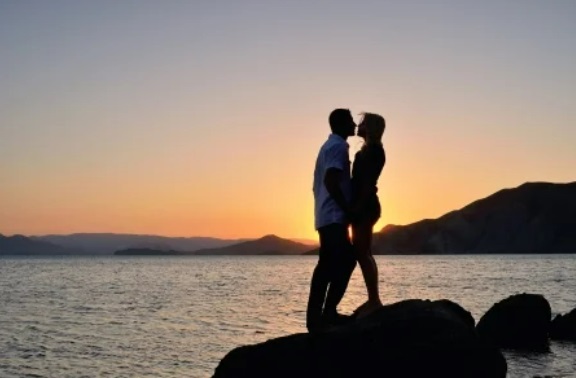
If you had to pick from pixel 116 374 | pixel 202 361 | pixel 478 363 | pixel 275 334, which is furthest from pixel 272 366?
pixel 275 334

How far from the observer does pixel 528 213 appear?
19862 centimetres

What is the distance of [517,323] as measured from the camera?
29234 mm

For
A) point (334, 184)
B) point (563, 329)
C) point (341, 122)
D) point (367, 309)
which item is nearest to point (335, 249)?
point (334, 184)

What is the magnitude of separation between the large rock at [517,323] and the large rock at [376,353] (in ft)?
64.9

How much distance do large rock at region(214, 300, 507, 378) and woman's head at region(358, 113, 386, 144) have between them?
7.90 ft

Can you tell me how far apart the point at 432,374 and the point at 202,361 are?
1848 centimetres

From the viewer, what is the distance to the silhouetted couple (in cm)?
952

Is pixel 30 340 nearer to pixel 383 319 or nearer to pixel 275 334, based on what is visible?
pixel 275 334

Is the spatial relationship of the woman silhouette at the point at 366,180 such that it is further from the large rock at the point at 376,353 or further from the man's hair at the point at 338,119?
the large rock at the point at 376,353

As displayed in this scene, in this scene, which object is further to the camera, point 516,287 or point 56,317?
point 516,287

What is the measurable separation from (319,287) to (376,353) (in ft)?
3.70

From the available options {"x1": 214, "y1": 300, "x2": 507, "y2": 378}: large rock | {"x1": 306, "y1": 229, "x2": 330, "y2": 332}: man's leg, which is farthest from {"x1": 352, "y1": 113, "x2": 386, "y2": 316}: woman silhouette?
{"x1": 214, "y1": 300, "x2": 507, "y2": 378}: large rock

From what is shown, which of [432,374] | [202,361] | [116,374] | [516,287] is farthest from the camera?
[516,287]

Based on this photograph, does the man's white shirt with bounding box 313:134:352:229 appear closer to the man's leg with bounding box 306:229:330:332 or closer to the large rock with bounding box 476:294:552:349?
the man's leg with bounding box 306:229:330:332
